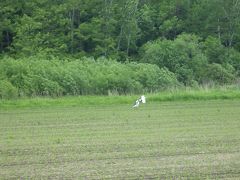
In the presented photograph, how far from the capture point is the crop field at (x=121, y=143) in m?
13.6

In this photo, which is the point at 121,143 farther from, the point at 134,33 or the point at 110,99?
the point at 134,33

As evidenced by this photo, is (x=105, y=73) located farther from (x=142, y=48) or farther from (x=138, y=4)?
(x=138, y=4)

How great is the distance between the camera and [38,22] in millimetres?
67375

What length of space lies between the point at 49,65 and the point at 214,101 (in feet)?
50.4

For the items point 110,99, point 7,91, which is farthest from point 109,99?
point 7,91

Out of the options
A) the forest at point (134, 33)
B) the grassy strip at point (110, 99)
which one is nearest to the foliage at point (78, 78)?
the grassy strip at point (110, 99)

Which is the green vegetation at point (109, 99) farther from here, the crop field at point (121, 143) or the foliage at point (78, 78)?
the foliage at point (78, 78)

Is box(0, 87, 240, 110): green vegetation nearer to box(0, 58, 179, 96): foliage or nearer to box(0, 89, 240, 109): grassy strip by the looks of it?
box(0, 89, 240, 109): grassy strip

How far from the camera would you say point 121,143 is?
1806cm

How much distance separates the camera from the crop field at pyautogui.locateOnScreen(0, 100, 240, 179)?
13.6m

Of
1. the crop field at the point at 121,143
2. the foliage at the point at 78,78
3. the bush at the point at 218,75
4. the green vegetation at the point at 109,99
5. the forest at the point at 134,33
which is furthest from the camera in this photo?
the forest at the point at 134,33

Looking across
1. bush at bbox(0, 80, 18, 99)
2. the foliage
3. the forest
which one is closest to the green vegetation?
bush at bbox(0, 80, 18, 99)

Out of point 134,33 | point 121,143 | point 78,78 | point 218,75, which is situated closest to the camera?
point 121,143

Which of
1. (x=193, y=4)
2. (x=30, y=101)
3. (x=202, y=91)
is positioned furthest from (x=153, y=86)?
(x=193, y=4)
